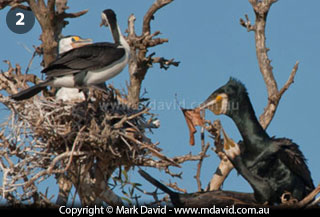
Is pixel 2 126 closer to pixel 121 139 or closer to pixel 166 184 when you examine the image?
pixel 121 139

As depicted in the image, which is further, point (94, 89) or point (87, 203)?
point (87, 203)

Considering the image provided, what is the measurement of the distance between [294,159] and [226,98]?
125cm

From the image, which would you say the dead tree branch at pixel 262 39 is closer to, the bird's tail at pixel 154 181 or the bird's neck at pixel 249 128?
the bird's neck at pixel 249 128

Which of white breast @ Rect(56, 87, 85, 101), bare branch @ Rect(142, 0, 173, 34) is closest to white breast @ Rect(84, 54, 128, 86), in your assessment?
white breast @ Rect(56, 87, 85, 101)

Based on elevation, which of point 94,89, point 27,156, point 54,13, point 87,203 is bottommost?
point 87,203

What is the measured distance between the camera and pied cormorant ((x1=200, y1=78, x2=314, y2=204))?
403 inches

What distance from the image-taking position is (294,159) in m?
10.4

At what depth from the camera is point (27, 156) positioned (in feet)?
35.3

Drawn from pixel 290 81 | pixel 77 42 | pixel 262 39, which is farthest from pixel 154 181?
pixel 262 39

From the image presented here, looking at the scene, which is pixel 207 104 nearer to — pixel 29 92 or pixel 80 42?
pixel 29 92

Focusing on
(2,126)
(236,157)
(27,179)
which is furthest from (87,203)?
(236,157)

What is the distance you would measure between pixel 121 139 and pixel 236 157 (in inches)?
62.6

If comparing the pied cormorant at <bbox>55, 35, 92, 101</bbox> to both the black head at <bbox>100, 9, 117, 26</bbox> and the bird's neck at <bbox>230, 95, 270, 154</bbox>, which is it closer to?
the black head at <bbox>100, 9, 117, 26</bbox>

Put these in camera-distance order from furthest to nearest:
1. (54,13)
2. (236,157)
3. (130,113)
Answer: (54,13) < (130,113) < (236,157)
